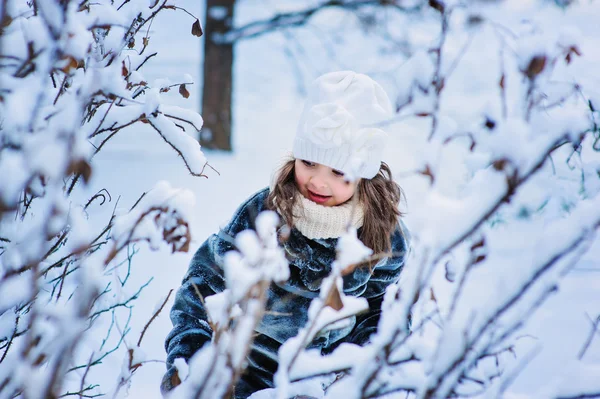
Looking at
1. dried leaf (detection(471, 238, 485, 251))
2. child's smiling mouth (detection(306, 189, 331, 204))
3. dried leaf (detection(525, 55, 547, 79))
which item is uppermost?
dried leaf (detection(525, 55, 547, 79))

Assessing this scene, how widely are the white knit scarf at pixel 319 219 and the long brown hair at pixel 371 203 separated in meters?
0.04

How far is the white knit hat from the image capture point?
193cm

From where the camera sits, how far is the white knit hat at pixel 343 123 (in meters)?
1.93

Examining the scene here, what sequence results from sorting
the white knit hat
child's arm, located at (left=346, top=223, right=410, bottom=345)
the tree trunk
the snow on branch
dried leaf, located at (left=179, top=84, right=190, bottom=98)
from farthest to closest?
1. the tree trunk
2. child's arm, located at (left=346, top=223, right=410, bottom=345)
3. the white knit hat
4. dried leaf, located at (left=179, top=84, right=190, bottom=98)
5. the snow on branch

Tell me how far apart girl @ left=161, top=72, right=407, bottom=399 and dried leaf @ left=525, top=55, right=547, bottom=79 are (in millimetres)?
996

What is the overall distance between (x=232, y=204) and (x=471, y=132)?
4400 millimetres

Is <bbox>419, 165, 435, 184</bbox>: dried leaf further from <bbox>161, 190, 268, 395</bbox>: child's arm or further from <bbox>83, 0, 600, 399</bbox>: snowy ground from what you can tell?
<bbox>161, 190, 268, 395</bbox>: child's arm

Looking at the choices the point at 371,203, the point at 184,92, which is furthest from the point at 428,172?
the point at 371,203

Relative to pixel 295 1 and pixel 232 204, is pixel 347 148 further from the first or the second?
pixel 295 1

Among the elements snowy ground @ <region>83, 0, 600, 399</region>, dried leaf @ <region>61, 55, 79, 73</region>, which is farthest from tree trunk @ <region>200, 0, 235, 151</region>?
dried leaf @ <region>61, 55, 79, 73</region>

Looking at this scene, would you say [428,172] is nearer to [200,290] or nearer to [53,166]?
[53,166]

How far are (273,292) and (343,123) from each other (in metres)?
0.67

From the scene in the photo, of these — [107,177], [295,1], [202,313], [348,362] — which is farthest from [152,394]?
[295,1]

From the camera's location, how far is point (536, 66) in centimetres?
93
